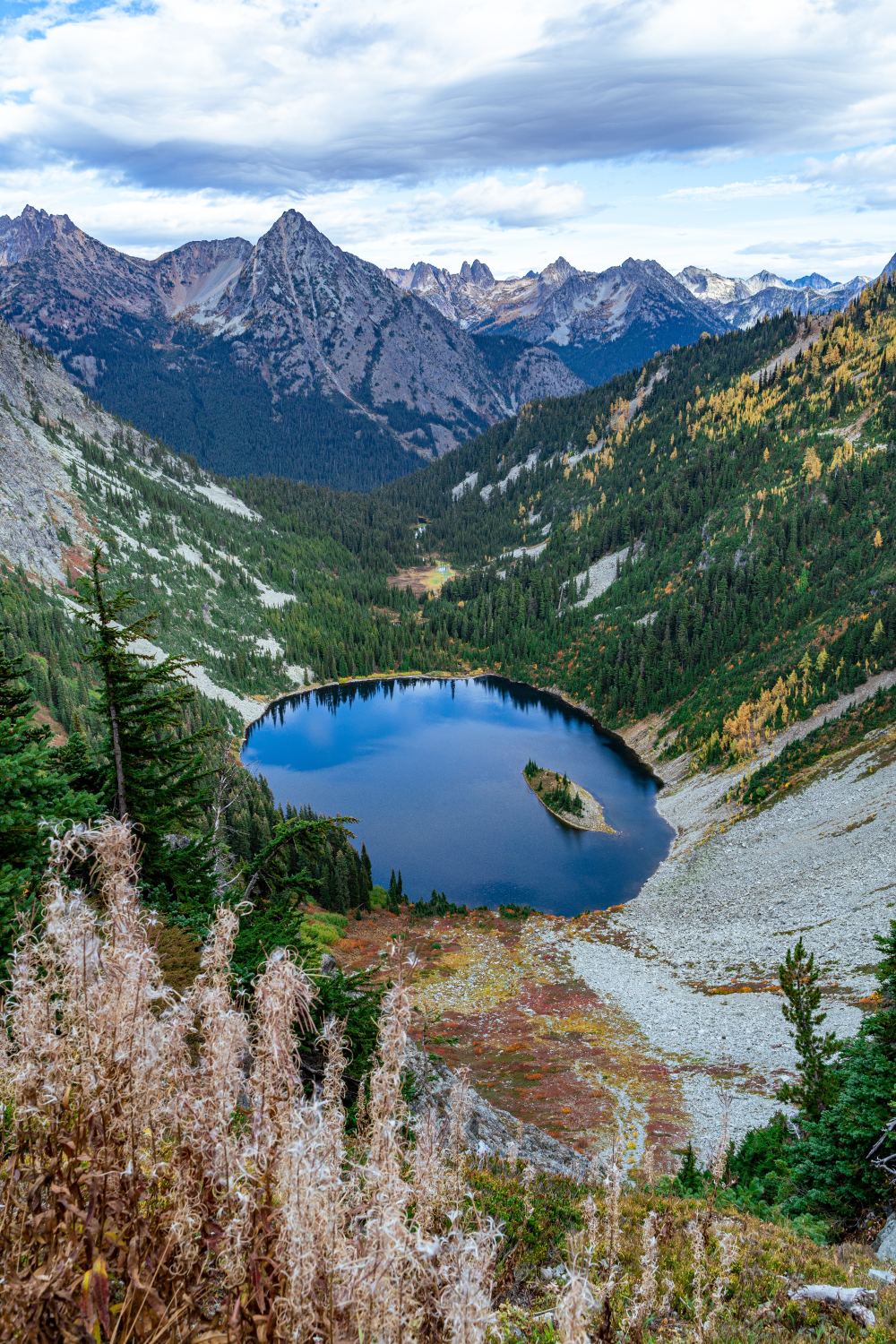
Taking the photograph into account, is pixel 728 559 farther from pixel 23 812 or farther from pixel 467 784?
pixel 23 812

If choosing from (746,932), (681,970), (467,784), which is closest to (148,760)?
(681,970)

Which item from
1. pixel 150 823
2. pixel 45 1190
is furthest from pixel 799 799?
pixel 45 1190

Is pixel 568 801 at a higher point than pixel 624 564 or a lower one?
lower

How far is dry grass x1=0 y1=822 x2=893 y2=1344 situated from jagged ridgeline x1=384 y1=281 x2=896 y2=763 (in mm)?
83312

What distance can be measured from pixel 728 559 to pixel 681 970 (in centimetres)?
9433

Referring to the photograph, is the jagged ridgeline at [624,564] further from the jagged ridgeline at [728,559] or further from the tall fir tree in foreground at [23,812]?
the tall fir tree in foreground at [23,812]

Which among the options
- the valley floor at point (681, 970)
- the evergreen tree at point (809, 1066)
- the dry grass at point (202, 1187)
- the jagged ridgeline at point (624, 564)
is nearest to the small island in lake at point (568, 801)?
the valley floor at point (681, 970)

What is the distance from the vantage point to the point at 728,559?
422ft

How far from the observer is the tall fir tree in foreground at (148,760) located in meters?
18.4

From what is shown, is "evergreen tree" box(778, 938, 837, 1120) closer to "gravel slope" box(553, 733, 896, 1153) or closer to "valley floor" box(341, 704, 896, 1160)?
"valley floor" box(341, 704, 896, 1160)

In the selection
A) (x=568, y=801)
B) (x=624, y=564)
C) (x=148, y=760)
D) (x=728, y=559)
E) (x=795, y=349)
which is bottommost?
(x=568, y=801)

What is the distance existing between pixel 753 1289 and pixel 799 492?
453 feet

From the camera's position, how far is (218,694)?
405 ft

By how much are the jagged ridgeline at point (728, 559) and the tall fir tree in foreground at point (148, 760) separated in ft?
238
